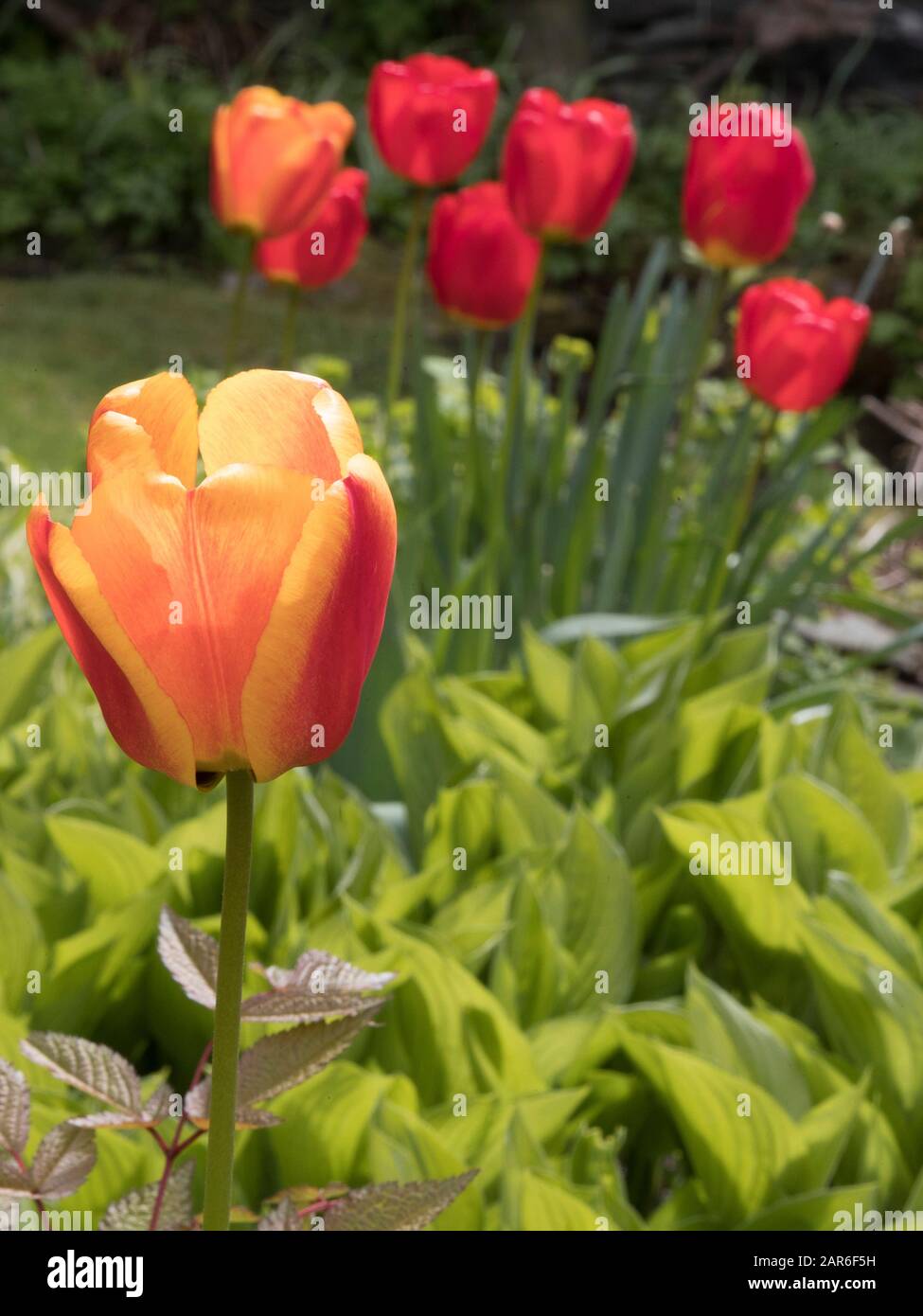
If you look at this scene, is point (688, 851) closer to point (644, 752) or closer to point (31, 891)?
point (644, 752)

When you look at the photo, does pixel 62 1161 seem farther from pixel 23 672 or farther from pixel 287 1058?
pixel 23 672

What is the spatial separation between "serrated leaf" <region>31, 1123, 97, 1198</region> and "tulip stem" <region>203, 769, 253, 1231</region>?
0.10 meters

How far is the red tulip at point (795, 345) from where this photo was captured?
204cm

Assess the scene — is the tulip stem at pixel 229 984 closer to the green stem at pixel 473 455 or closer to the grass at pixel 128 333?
the green stem at pixel 473 455

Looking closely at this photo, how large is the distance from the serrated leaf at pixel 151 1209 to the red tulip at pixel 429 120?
157 centimetres

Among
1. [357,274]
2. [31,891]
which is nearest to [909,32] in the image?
[357,274]

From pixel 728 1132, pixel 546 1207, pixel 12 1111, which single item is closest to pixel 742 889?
pixel 728 1132

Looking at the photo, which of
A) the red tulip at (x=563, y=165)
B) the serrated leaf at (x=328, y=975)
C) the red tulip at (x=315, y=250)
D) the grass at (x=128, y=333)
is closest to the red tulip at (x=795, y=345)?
the red tulip at (x=563, y=165)

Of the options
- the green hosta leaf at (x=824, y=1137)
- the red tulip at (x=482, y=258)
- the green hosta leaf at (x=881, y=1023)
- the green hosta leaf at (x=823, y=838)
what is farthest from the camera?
the red tulip at (x=482, y=258)

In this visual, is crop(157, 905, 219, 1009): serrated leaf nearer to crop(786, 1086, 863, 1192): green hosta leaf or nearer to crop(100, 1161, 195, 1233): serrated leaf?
crop(100, 1161, 195, 1233): serrated leaf

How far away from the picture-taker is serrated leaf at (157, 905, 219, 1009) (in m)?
0.71

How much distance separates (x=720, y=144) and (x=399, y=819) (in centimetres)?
107

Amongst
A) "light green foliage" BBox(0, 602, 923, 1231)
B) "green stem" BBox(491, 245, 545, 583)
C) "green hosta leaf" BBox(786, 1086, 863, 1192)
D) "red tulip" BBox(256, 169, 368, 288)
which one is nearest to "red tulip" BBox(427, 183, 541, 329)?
"green stem" BBox(491, 245, 545, 583)

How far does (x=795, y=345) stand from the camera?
2045 mm
